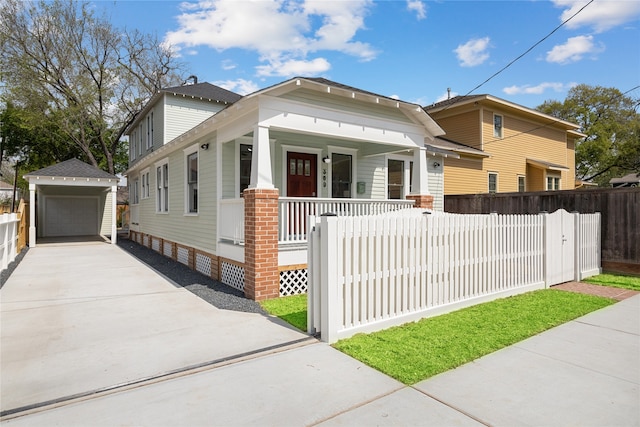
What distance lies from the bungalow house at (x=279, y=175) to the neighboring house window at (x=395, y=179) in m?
0.05

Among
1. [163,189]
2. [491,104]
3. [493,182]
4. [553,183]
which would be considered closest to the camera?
[163,189]

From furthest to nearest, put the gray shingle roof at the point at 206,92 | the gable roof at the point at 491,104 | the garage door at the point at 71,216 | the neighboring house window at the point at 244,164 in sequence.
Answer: the garage door at the point at 71,216 < the gable roof at the point at 491,104 < the gray shingle roof at the point at 206,92 < the neighboring house window at the point at 244,164

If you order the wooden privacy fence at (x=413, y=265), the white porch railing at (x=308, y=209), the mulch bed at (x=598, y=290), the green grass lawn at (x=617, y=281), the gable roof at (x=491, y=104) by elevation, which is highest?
the gable roof at (x=491, y=104)

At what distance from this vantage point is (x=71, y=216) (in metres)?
21.2

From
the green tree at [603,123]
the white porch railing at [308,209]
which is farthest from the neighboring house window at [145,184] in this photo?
the green tree at [603,123]

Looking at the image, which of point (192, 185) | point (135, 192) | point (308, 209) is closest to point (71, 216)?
point (135, 192)

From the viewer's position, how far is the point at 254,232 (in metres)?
6.30

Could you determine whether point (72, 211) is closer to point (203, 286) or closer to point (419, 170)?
point (203, 286)

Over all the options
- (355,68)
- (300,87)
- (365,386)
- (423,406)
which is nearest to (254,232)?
(300,87)

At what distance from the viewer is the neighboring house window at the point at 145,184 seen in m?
15.0

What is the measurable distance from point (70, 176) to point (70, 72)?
12.5 meters

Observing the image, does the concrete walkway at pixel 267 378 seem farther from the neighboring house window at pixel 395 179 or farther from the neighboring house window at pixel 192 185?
the neighboring house window at pixel 395 179

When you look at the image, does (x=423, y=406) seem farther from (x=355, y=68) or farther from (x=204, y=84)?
(x=204, y=84)

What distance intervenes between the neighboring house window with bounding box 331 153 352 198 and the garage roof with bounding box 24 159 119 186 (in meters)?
11.3
